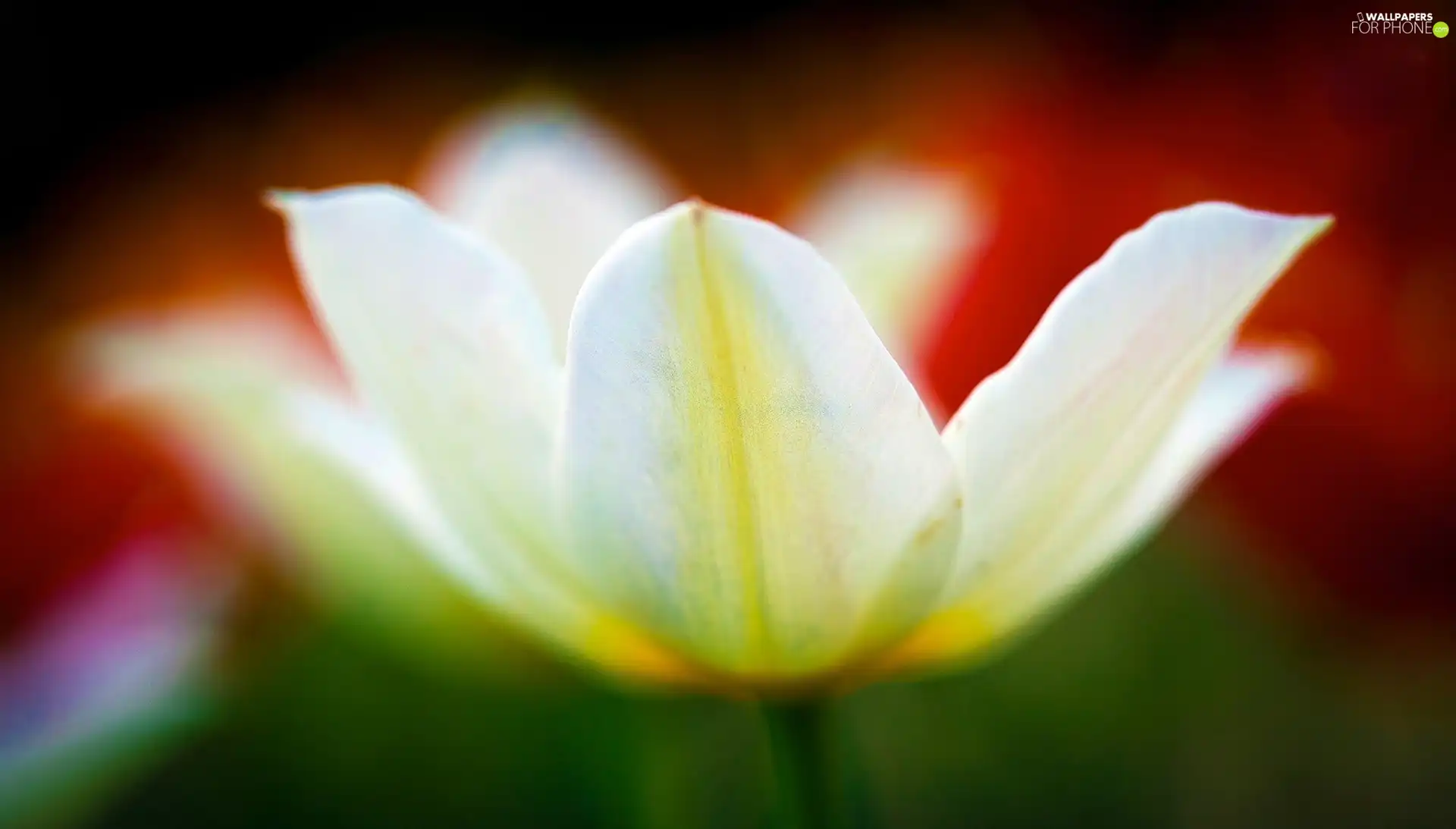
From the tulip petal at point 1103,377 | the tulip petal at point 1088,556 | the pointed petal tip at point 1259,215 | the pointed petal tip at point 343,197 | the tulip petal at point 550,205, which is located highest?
the tulip petal at point 550,205

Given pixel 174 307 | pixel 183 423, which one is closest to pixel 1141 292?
pixel 183 423

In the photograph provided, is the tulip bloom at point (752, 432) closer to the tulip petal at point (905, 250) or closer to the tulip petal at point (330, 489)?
the tulip petal at point (330, 489)

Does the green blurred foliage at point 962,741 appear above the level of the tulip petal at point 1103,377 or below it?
below

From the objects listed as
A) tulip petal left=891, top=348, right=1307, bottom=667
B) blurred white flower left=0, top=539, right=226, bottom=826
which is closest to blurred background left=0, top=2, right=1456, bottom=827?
blurred white flower left=0, top=539, right=226, bottom=826

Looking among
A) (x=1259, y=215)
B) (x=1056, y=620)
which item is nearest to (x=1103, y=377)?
(x=1259, y=215)

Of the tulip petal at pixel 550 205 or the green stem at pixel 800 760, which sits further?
the tulip petal at pixel 550 205

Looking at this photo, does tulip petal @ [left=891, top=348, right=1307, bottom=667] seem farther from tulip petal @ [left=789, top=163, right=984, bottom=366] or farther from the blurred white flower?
the blurred white flower

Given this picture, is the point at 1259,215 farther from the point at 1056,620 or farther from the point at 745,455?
the point at 1056,620

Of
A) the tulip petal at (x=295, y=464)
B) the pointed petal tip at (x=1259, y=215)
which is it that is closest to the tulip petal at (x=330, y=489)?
the tulip petal at (x=295, y=464)

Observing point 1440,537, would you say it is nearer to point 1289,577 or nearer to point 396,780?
point 1289,577
